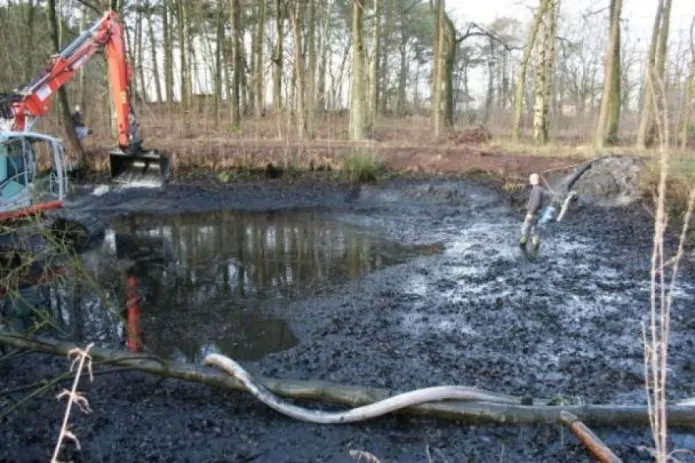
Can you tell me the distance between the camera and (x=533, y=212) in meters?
11.6

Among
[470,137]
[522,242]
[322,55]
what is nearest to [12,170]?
[522,242]

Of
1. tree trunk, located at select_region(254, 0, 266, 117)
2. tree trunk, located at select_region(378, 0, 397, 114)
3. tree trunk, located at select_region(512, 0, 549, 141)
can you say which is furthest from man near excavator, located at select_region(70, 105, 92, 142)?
tree trunk, located at select_region(378, 0, 397, 114)

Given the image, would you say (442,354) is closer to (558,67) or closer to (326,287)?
(326,287)

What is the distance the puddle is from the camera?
295 inches

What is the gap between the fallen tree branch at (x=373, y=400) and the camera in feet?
16.1

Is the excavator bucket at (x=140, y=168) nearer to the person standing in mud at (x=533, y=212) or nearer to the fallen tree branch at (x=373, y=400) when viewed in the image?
the person standing in mud at (x=533, y=212)

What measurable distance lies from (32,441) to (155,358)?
1183 mm

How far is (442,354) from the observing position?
675 cm

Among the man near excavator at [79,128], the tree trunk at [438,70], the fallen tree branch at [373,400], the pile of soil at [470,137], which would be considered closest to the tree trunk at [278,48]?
the tree trunk at [438,70]

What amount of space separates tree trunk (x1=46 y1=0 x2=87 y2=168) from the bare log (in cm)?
1721

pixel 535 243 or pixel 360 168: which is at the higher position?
pixel 360 168

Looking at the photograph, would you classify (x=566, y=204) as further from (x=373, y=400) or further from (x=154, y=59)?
(x=154, y=59)

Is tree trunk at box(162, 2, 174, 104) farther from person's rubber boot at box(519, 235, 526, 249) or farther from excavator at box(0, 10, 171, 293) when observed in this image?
person's rubber boot at box(519, 235, 526, 249)

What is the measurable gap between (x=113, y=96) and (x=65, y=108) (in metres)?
4.49
